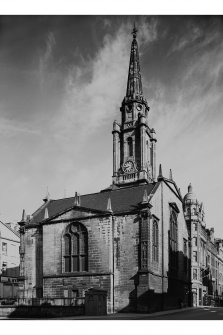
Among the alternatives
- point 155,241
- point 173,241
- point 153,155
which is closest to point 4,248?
point 153,155

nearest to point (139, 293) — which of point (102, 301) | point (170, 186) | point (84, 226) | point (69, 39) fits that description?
point (102, 301)

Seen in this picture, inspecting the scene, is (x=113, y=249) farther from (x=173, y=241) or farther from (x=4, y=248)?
(x=4, y=248)

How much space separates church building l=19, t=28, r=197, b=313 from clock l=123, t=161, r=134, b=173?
954 centimetres

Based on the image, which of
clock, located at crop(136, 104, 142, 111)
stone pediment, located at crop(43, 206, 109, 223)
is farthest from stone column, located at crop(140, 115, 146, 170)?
stone pediment, located at crop(43, 206, 109, 223)

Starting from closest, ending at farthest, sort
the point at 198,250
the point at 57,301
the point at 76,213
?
the point at 57,301, the point at 76,213, the point at 198,250

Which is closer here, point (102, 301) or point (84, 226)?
point (102, 301)

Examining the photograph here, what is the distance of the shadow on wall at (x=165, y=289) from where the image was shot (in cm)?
2597

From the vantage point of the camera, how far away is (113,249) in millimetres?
28328

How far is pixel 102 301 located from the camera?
934 inches

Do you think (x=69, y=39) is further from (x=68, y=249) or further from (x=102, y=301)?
(x=68, y=249)

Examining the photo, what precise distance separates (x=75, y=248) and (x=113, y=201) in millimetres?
4543

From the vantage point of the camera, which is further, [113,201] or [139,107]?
[139,107]

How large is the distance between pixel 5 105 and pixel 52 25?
457cm

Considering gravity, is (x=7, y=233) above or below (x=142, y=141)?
below
